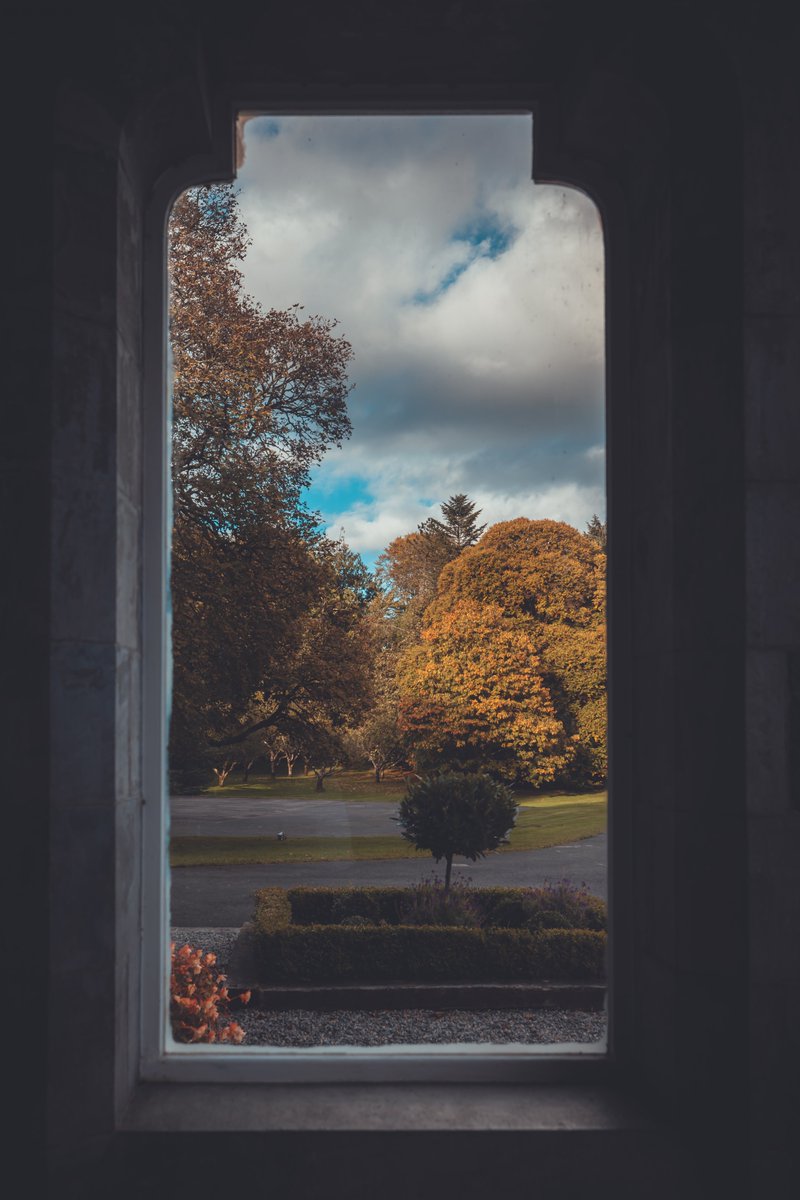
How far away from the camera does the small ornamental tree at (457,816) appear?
4.29 m

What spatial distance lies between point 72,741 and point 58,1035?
51 centimetres

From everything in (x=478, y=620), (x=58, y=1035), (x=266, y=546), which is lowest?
(x=58, y=1035)

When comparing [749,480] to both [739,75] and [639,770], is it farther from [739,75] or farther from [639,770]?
[739,75]

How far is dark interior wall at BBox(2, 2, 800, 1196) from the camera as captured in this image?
1.40 meters

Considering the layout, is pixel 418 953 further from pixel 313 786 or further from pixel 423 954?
pixel 313 786

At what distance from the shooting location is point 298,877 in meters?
4.81

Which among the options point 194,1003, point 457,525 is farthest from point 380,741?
point 194,1003

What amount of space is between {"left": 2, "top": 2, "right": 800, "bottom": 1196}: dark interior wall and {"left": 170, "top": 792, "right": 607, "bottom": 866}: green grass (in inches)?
29.1

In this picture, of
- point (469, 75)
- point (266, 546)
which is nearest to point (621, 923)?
point (469, 75)

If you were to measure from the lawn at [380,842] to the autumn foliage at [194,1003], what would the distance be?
1.33ft

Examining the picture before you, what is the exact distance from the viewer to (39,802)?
1407 mm

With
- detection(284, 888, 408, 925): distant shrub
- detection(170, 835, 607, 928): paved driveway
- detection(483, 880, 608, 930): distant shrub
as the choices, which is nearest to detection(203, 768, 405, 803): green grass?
detection(170, 835, 607, 928): paved driveway

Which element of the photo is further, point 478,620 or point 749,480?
point 478,620

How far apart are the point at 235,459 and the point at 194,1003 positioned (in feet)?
9.91
